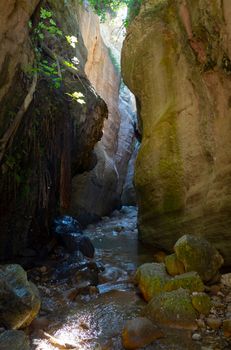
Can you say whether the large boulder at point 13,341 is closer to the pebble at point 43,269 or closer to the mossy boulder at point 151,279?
the mossy boulder at point 151,279

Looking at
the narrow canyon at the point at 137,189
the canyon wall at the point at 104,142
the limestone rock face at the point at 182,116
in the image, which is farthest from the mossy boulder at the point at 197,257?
the canyon wall at the point at 104,142

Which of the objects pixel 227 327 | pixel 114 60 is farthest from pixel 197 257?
pixel 114 60

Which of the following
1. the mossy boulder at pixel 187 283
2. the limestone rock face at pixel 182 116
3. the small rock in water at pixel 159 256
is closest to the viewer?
the mossy boulder at pixel 187 283

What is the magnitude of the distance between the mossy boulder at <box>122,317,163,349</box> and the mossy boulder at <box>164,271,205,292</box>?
0.85 m

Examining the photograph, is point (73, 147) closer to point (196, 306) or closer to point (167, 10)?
point (167, 10)

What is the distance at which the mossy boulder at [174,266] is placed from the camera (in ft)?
16.3

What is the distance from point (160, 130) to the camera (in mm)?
7523

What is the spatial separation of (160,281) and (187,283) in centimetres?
42

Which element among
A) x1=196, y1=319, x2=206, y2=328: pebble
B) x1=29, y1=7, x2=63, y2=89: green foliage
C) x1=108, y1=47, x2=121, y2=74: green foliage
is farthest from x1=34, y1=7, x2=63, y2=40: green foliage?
x1=108, y1=47, x2=121, y2=74: green foliage

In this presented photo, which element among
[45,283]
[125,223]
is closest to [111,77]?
[125,223]

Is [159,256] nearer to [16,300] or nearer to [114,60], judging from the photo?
[16,300]

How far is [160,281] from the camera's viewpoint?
4.75 metres

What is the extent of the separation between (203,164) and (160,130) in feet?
4.83

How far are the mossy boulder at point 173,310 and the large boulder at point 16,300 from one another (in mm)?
1397
